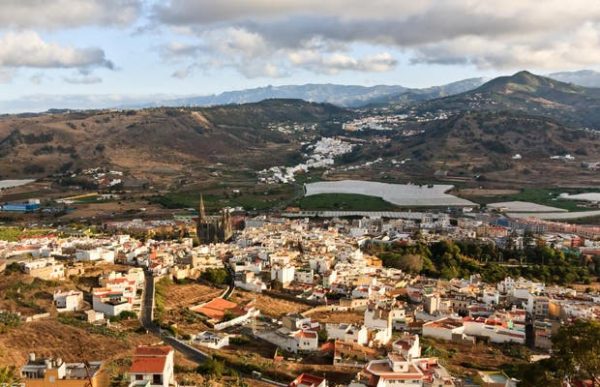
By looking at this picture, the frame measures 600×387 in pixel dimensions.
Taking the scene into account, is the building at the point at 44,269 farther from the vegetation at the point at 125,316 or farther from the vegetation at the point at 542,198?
the vegetation at the point at 542,198

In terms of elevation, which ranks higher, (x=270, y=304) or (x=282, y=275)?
(x=282, y=275)

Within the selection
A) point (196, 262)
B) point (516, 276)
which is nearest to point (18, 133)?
point (196, 262)

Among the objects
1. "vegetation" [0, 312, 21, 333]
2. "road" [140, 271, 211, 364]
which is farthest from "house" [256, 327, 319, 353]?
"vegetation" [0, 312, 21, 333]

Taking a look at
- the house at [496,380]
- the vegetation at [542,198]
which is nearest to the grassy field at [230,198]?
the vegetation at [542,198]

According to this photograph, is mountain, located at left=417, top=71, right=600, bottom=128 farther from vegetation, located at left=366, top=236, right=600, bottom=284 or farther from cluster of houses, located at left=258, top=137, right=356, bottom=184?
vegetation, located at left=366, top=236, right=600, bottom=284

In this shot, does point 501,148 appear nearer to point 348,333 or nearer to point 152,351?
point 348,333

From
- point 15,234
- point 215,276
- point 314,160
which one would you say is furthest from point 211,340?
point 314,160
